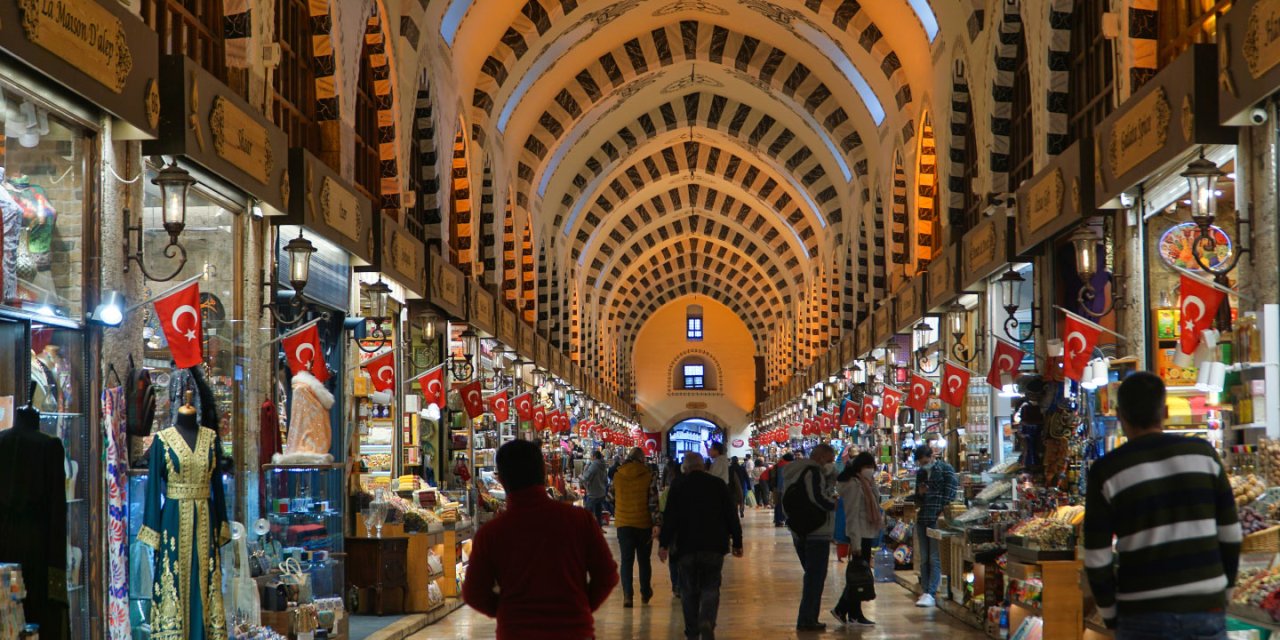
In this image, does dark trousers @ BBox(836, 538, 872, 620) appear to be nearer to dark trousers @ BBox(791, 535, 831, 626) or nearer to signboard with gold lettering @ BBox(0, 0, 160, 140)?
dark trousers @ BBox(791, 535, 831, 626)

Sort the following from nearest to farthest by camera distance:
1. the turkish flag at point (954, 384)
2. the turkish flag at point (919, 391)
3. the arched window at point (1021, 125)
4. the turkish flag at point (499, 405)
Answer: the arched window at point (1021, 125)
the turkish flag at point (954, 384)
the turkish flag at point (919, 391)
the turkish flag at point (499, 405)

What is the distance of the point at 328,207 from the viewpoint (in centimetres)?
987

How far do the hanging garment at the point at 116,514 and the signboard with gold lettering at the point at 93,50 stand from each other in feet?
4.11

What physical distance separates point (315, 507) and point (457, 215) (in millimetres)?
6908

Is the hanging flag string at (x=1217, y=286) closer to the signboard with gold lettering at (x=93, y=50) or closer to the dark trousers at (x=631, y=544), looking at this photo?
the signboard with gold lettering at (x=93, y=50)

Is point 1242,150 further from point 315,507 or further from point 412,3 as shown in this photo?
point 412,3

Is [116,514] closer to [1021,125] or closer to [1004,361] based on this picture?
[1004,361]

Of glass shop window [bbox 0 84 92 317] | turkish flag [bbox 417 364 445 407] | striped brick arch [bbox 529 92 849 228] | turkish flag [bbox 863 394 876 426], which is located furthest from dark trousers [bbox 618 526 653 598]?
striped brick arch [bbox 529 92 849 228]

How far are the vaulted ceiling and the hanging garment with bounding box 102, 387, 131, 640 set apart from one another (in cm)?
865

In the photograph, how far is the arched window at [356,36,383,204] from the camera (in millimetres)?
12113

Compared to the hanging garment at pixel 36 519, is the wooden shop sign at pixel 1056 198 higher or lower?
higher

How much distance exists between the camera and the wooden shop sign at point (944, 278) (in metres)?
13.3

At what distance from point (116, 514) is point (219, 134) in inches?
81.8

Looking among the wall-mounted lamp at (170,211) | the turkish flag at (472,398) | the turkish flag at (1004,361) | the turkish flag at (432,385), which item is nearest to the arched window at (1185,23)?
the turkish flag at (1004,361)
